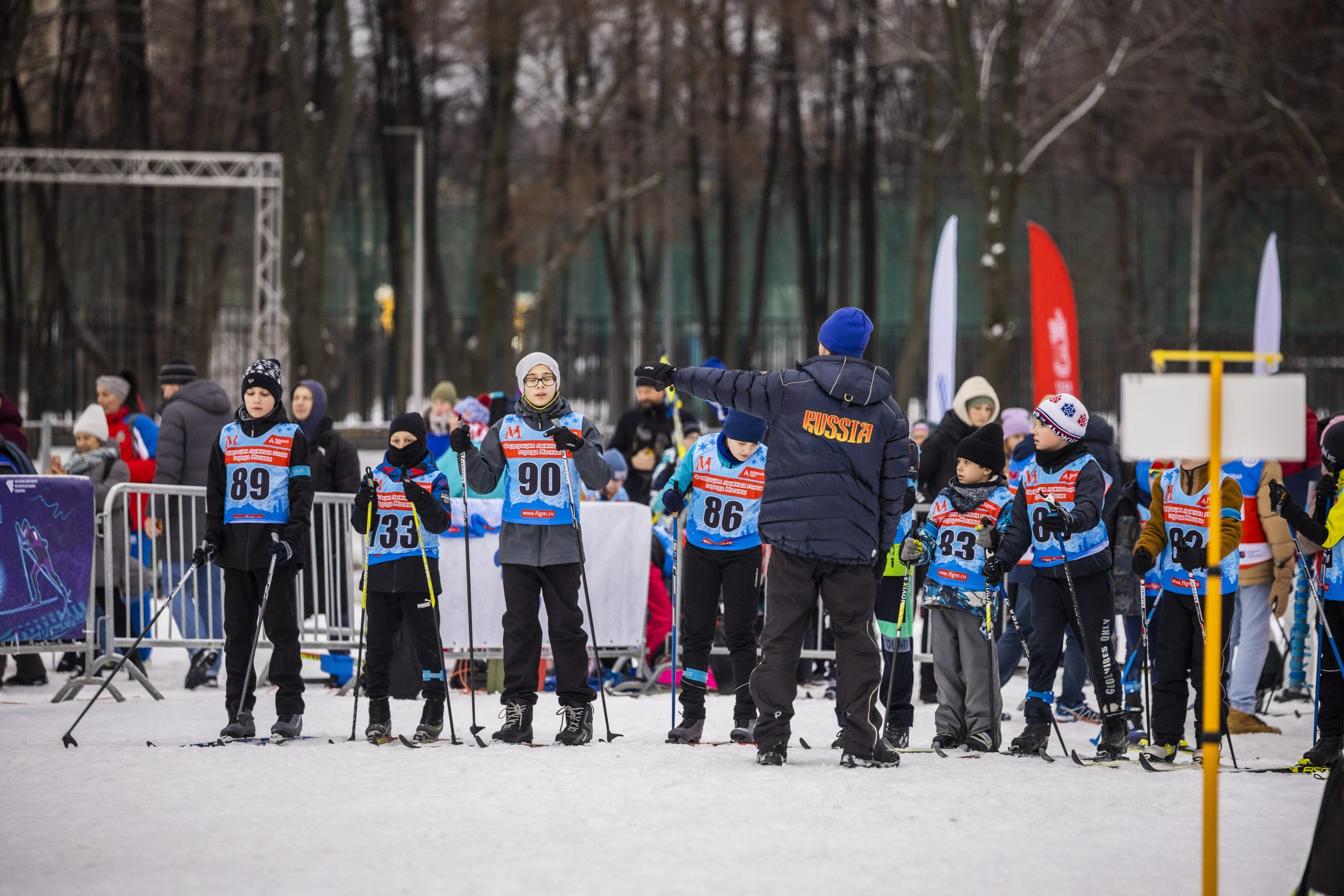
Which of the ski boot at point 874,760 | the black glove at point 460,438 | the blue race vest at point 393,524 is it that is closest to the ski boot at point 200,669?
the blue race vest at point 393,524

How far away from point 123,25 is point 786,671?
79.0 feet

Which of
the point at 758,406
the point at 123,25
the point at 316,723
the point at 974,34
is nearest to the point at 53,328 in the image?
the point at 123,25

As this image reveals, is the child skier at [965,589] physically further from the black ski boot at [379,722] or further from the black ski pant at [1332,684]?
the black ski boot at [379,722]

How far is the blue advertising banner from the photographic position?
9.34 m

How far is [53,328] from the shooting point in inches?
1076

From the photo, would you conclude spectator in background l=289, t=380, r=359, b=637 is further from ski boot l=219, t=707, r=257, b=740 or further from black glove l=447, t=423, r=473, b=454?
black glove l=447, t=423, r=473, b=454

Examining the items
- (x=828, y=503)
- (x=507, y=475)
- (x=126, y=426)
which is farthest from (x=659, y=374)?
(x=126, y=426)

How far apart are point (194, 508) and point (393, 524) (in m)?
2.87

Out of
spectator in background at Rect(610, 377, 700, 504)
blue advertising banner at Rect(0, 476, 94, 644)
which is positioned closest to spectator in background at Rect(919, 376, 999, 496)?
spectator in background at Rect(610, 377, 700, 504)

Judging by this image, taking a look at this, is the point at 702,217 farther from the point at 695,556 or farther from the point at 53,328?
the point at 695,556

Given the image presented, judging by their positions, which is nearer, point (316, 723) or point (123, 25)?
point (316, 723)

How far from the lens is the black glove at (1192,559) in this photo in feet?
24.9

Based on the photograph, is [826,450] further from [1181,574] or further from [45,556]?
[45,556]

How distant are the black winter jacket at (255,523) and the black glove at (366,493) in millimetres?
263
